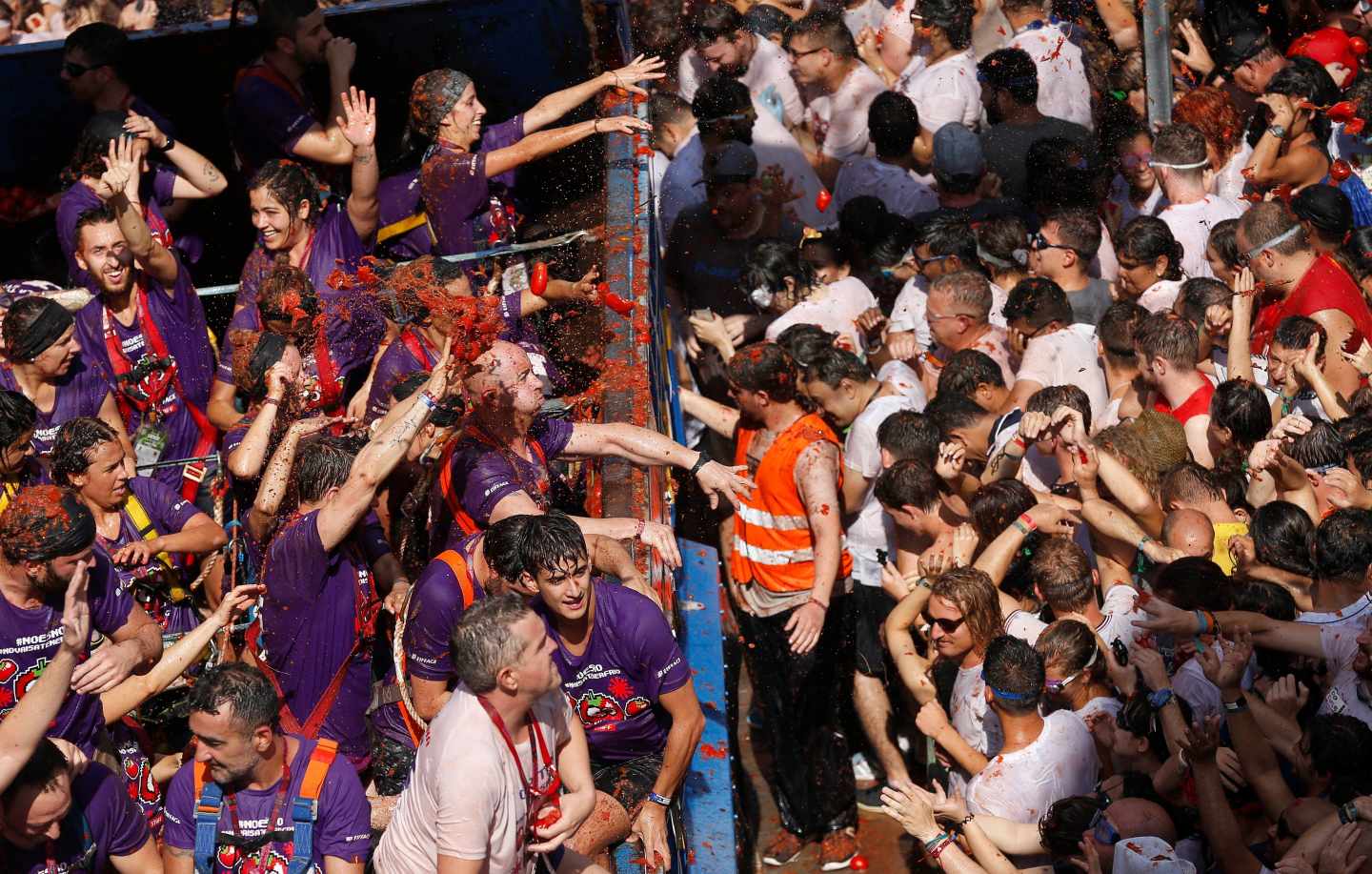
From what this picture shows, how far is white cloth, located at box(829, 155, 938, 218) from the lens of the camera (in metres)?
8.09

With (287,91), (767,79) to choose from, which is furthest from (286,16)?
(767,79)

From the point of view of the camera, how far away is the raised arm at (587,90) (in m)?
6.89

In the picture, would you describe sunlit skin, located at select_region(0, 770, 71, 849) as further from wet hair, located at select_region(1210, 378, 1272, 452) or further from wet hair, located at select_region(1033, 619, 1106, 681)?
wet hair, located at select_region(1210, 378, 1272, 452)

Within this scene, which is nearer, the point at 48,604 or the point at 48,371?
the point at 48,604

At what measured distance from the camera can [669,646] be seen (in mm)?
4625

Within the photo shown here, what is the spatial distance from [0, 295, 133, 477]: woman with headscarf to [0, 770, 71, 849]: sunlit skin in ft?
6.86

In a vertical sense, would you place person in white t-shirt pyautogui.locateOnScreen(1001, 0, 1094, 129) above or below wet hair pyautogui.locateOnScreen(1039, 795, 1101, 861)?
above

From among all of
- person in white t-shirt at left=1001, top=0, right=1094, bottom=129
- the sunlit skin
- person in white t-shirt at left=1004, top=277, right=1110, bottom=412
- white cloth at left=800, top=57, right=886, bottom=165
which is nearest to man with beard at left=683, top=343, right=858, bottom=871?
person in white t-shirt at left=1004, top=277, right=1110, bottom=412

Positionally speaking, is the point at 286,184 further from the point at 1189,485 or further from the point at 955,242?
the point at 1189,485

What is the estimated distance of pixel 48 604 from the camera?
472 centimetres

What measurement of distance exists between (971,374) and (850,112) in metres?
2.98

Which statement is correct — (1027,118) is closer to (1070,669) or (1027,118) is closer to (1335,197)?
(1335,197)

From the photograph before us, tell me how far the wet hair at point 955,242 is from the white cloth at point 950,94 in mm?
1378

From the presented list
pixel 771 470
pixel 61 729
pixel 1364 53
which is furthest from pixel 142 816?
pixel 1364 53
